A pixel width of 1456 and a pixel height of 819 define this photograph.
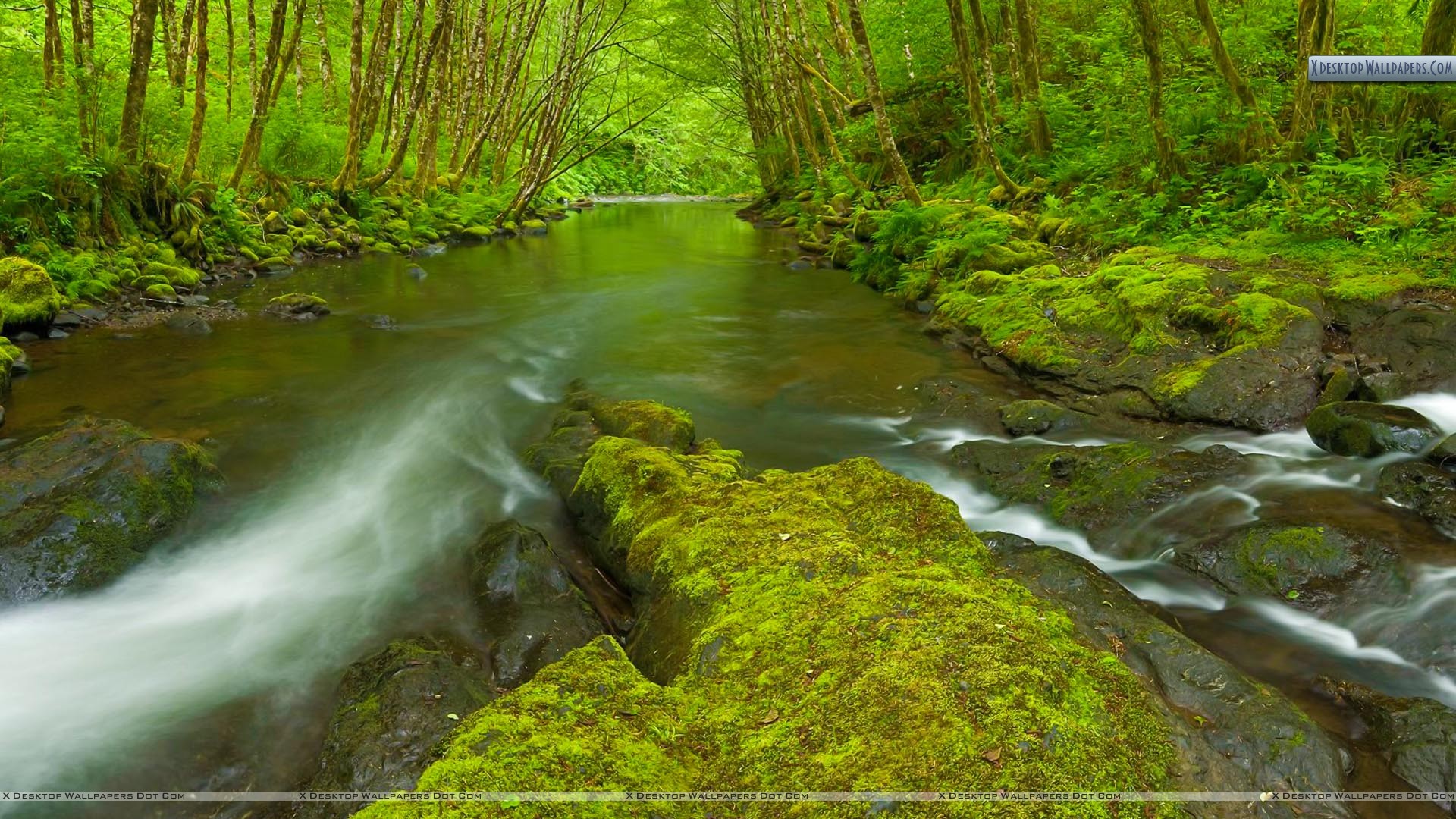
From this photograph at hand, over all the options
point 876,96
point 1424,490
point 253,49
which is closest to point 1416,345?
point 1424,490

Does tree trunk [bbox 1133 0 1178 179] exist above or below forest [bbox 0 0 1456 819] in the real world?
above

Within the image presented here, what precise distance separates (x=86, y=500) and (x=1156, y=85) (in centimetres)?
1179

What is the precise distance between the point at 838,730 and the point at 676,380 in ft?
22.7

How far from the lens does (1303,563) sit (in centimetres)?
436

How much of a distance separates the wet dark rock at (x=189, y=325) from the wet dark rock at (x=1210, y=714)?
1041cm

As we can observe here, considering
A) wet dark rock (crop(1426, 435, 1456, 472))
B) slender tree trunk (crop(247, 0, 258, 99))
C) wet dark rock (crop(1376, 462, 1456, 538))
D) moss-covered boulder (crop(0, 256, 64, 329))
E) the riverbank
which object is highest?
slender tree trunk (crop(247, 0, 258, 99))

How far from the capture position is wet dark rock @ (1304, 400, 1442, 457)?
17.7 feet

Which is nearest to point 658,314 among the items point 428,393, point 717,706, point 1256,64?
point 428,393

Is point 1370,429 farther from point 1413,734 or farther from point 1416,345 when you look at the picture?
point 1413,734

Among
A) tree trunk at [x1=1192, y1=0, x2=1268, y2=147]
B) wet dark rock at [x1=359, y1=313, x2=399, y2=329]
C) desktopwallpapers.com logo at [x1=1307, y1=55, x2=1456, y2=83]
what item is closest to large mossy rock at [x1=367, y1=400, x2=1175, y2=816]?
wet dark rock at [x1=359, y1=313, x2=399, y2=329]

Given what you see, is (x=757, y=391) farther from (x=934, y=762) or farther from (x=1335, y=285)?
(x=934, y=762)

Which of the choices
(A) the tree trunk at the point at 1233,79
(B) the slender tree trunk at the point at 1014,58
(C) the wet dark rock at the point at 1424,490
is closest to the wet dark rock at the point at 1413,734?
(C) the wet dark rock at the point at 1424,490

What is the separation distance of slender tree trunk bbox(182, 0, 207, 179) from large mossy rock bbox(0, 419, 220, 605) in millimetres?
8570

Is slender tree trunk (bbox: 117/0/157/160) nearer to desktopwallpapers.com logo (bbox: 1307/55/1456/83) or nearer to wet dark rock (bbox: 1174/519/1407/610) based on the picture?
wet dark rock (bbox: 1174/519/1407/610)
